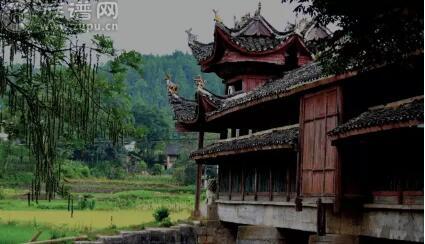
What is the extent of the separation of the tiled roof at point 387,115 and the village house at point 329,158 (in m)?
0.02

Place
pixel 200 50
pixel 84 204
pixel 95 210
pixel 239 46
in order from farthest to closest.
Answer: pixel 84 204
pixel 95 210
pixel 200 50
pixel 239 46

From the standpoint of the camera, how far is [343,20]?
7547 millimetres

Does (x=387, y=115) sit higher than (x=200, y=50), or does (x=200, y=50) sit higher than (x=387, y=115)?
(x=200, y=50)

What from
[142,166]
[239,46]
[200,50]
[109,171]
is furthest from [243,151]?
[142,166]

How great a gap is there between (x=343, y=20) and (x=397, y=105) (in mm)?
4286

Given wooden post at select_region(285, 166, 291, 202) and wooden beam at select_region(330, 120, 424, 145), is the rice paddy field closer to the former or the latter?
wooden post at select_region(285, 166, 291, 202)

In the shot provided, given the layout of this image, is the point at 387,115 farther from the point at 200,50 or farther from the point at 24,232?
the point at 24,232

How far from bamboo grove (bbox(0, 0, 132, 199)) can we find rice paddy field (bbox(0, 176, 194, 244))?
7218 mm

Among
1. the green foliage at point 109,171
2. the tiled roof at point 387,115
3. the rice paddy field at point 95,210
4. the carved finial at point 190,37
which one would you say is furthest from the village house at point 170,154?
the tiled roof at point 387,115

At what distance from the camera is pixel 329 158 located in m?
12.8

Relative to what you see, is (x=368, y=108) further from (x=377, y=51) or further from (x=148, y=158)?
(x=148, y=158)

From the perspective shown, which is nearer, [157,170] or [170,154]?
[157,170]

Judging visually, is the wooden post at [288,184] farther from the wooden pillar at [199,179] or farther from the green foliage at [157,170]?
the green foliage at [157,170]

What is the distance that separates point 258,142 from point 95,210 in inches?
941
